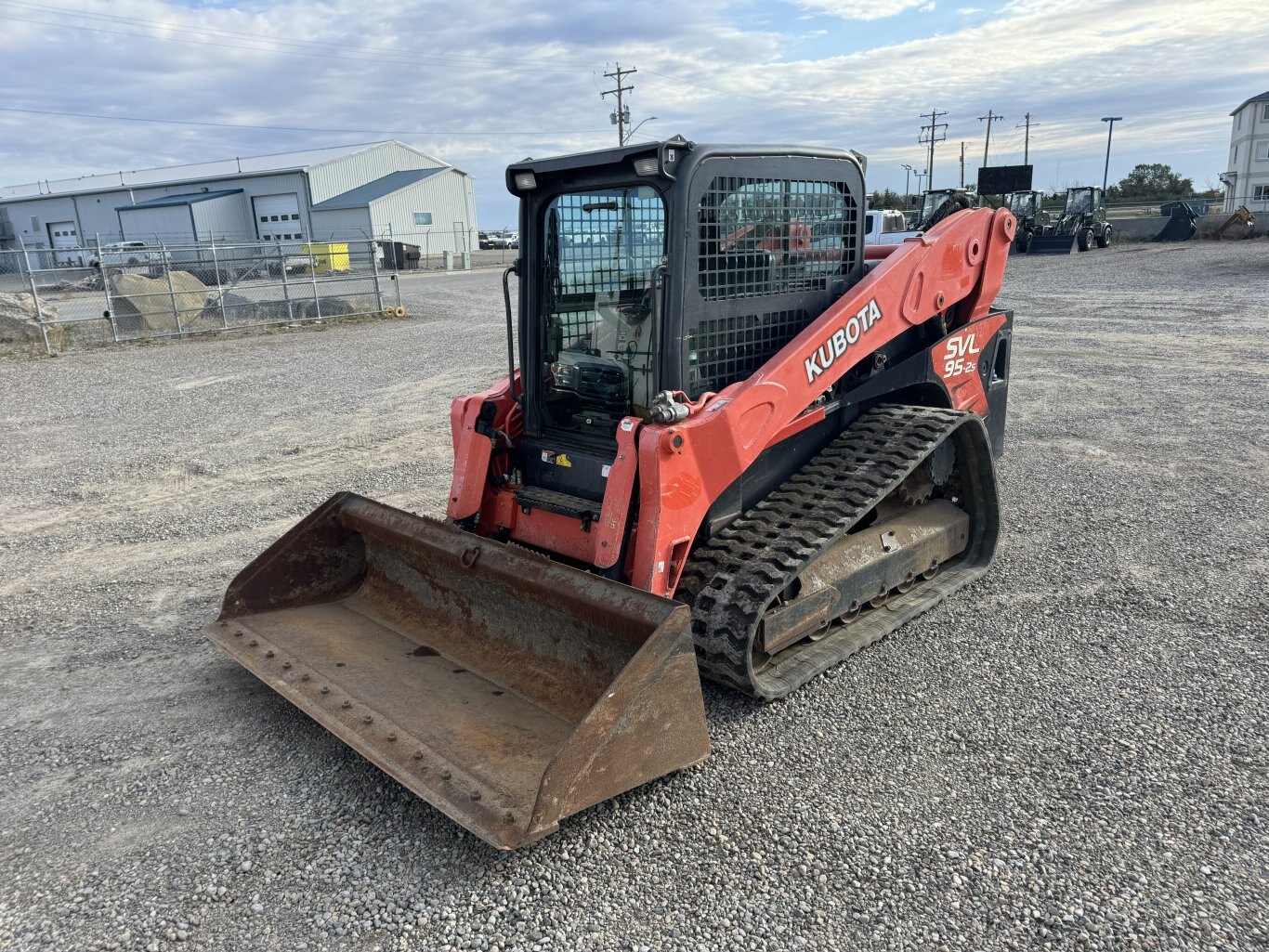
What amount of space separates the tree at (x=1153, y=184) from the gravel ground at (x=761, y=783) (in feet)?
222

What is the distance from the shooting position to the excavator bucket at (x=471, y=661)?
301 cm

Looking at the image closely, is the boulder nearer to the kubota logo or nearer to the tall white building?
the kubota logo

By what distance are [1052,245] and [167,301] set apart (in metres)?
28.3

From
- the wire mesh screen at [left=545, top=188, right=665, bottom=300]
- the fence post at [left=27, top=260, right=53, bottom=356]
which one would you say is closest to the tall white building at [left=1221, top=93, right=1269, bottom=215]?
the fence post at [left=27, top=260, right=53, bottom=356]

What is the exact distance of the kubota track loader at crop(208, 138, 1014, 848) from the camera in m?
3.39

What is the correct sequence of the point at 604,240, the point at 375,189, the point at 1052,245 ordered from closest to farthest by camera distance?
1. the point at 604,240
2. the point at 1052,245
3. the point at 375,189

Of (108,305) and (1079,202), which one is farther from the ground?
(1079,202)

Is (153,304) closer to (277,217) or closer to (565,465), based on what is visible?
(565,465)

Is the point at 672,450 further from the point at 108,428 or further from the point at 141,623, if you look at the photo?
the point at 108,428

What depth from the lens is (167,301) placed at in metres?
17.3

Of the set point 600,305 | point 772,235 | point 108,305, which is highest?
point 772,235

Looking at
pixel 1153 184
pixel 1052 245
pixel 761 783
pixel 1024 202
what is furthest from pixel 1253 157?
pixel 761 783

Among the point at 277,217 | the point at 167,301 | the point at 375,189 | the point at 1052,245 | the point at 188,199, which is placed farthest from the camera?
the point at 375,189

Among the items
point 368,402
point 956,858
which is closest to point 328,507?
point 956,858
